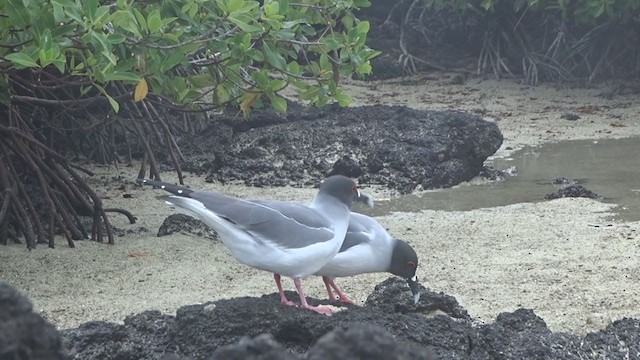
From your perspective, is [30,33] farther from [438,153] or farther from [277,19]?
[438,153]

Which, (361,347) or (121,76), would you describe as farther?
(121,76)

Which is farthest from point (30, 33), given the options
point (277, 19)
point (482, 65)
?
point (482, 65)

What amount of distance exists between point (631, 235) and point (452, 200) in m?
1.71

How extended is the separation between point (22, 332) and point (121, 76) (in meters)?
2.59

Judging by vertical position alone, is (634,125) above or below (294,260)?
below

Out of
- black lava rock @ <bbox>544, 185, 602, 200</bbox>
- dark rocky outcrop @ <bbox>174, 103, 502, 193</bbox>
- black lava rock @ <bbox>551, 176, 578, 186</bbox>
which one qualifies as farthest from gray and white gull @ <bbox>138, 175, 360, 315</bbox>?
black lava rock @ <bbox>551, 176, 578, 186</bbox>

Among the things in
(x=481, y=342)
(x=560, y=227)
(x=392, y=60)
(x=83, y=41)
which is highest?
(x=83, y=41)

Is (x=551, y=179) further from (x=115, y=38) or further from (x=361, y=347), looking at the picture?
Answer: (x=361, y=347)

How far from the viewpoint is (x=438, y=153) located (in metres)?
7.90

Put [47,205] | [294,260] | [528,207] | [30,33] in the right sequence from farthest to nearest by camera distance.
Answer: [528,207] < [47,205] < [30,33] < [294,260]

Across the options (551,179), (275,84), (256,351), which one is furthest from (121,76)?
(551,179)

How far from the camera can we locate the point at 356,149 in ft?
26.5

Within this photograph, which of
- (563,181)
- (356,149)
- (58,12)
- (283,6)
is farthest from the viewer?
(356,149)

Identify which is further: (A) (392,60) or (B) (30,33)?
(A) (392,60)
